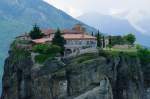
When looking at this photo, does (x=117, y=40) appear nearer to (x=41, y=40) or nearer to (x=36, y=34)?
(x=36, y=34)

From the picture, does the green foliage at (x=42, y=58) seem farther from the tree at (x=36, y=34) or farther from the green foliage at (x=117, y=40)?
the green foliage at (x=117, y=40)

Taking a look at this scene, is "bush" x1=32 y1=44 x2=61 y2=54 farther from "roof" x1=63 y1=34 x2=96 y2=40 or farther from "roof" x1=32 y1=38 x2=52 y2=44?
"roof" x1=63 y1=34 x2=96 y2=40

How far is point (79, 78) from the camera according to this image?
14250cm

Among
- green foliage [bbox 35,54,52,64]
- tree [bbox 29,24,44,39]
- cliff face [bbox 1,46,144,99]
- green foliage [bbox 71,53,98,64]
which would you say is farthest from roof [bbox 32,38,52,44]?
green foliage [bbox 71,53,98,64]

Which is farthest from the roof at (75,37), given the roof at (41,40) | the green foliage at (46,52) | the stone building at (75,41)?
the green foliage at (46,52)

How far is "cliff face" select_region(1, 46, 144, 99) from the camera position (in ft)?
465

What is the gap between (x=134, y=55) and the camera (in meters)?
Result: 154

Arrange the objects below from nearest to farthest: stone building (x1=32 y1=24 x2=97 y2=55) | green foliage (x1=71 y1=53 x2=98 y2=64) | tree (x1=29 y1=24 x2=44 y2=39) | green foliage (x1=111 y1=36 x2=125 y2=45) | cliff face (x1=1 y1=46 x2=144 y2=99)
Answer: cliff face (x1=1 y1=46 x2=144 y2=99) < green foliage (x1=71 y1=53 x2=98 y2=64) < stone building (x1=32 y1=24 x2=97 y2=55) < tree (x1=29 y1=24 x2=44 y2=39) < green foliage (x1=111 y1=36 x2=125 y2=45)

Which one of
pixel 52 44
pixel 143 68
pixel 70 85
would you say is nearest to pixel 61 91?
pixel 70 85

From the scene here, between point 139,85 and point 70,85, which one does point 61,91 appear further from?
point 139,85

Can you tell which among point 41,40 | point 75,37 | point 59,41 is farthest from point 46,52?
point 75,37

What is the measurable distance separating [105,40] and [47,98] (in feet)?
125

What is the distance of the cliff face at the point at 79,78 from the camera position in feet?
465

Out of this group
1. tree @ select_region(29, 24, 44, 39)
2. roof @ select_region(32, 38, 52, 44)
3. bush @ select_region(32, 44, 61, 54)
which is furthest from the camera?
tree @ select_region(29, 24, 44, 39)
